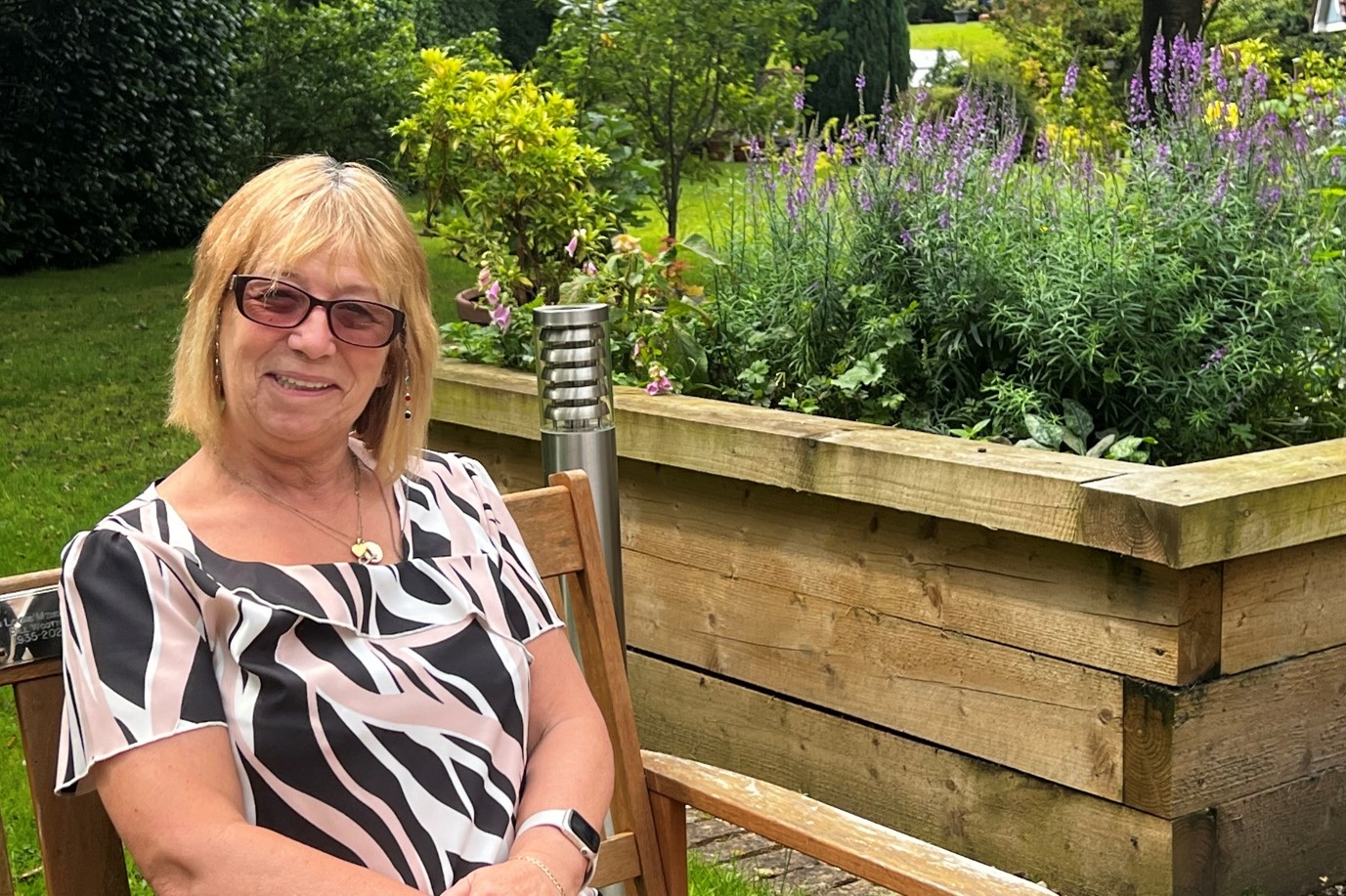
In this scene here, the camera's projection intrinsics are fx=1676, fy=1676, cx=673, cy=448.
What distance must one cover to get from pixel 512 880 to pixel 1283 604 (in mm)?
1690

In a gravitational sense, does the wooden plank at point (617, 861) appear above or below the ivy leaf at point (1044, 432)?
below

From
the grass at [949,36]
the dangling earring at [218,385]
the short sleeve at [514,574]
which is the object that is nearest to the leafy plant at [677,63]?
the short sleeve at [514,574]

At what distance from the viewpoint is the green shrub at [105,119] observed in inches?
500

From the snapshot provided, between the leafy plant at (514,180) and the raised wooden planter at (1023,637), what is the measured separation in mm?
1239

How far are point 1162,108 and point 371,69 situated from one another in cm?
1061

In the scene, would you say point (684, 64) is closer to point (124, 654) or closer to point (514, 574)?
point (514, 574)

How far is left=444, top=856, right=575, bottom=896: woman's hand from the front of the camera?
189 centimetres

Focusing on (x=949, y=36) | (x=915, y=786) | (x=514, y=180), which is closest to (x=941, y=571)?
(x=915, y=786)

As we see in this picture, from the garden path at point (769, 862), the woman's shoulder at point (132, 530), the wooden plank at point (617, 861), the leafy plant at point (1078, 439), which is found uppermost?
the woman's shoulder at point (132, 530)

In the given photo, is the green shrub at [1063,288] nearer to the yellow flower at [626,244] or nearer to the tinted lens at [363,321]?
the yellow flower at [626,244]

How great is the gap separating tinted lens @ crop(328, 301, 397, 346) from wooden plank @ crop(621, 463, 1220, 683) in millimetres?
1462

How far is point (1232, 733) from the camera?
2.98 m

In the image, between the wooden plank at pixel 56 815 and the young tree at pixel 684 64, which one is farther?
the young tree at pixel 684 64

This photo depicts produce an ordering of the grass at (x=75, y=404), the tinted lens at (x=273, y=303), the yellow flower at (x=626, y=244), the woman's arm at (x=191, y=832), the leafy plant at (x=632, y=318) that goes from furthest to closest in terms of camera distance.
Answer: the grass at (x=75, y=404)
the yellow flower at (x=626, y=244)
the leafy plant at (x=632, y=318)
the tinted lens at (x=273, y=303)
the woman's arm at (x=191, y=832)
